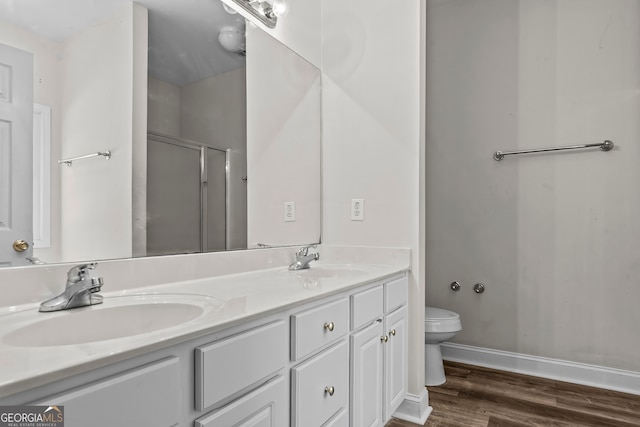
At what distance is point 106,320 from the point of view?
3.08ft

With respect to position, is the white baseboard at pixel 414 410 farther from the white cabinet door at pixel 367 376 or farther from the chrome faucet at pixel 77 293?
the chrome faucet at pixel 77 293

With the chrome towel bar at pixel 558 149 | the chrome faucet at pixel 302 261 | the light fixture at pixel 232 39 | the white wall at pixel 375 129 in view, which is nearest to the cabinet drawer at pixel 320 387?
the chrome faucet at pixel 302 261

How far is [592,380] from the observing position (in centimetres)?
226

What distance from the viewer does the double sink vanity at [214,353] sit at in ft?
1.89

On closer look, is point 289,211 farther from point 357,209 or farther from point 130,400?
point 130,400

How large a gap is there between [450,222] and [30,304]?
8.07 ft

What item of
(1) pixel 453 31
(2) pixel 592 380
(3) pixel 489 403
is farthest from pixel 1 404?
(1) pixel 453 31

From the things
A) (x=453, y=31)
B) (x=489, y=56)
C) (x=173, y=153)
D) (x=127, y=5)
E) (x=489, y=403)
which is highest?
(x=453, y=31)

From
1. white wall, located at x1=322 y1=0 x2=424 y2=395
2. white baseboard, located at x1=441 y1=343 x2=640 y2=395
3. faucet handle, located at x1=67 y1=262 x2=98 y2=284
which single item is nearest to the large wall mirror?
faucet handle, located at x1=67 y1=262 x2=98 y2=284

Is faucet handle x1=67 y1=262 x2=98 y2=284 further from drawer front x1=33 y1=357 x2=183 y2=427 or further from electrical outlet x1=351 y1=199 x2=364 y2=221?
electrical outlet x1=351 y1=199 x2=364 y2=221

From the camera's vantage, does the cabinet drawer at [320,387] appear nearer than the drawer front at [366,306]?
Yes

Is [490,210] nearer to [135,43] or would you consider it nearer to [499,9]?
[499,9]

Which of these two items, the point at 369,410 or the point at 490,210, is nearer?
the point at 369,410

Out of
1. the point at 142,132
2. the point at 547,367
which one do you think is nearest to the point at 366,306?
the point at 142,132
